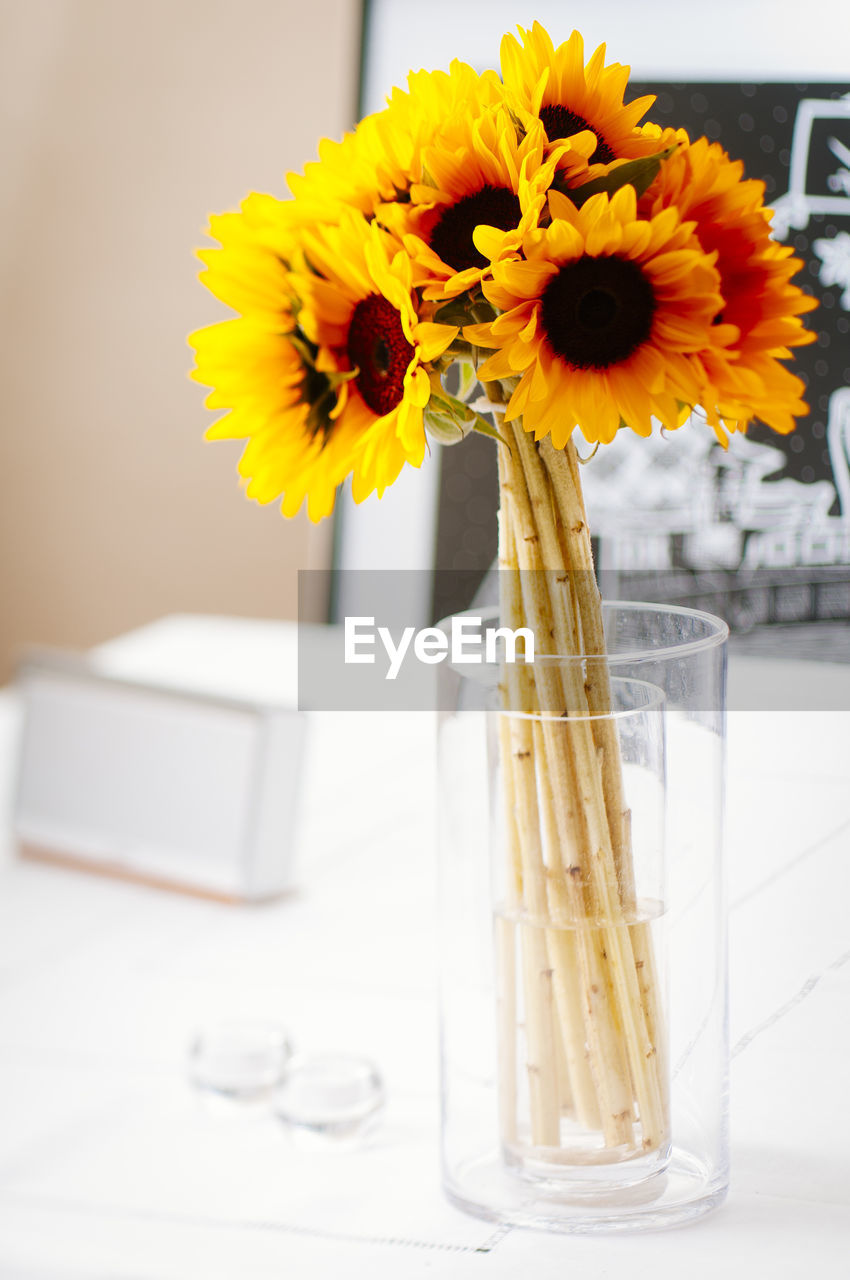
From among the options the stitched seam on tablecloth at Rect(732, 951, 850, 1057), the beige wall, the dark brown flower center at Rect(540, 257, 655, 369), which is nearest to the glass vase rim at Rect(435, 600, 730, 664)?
the dark brown flower center at Rect(540, 257, 655, 369)

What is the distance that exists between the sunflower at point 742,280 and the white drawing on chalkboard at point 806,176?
0.81 ft

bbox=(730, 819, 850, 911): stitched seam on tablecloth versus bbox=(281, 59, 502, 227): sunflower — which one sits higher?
bbox=(281, 59, 502, 227): sunflower

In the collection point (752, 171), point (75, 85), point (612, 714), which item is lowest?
point (612, 714)

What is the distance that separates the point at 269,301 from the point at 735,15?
0.45 metres

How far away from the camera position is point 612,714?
49 centimetres

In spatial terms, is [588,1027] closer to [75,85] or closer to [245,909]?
[245,909]

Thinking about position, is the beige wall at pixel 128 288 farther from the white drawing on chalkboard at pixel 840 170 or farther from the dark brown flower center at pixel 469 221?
the dark brown flower center at pixel 469 221

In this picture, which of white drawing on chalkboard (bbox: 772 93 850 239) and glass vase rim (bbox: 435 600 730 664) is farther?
white drawing on chalkboard (bbox: 772 93 850 239)

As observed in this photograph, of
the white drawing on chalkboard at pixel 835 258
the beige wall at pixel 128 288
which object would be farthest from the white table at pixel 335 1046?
the beige wall at pixel 128 288

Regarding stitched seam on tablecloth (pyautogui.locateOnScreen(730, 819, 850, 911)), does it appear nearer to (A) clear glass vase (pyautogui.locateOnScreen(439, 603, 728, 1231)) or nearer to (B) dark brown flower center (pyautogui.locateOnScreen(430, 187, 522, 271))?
(A) clear glass vase (pyautogui.locateOnScreen(439, 603, 728, 1231))

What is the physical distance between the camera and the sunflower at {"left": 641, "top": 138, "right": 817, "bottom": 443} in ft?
1.51

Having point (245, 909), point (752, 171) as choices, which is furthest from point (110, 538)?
point (752, 171)

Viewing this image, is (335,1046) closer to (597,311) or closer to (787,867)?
(787,867)

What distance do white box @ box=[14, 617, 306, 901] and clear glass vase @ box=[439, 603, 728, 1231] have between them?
33cm
